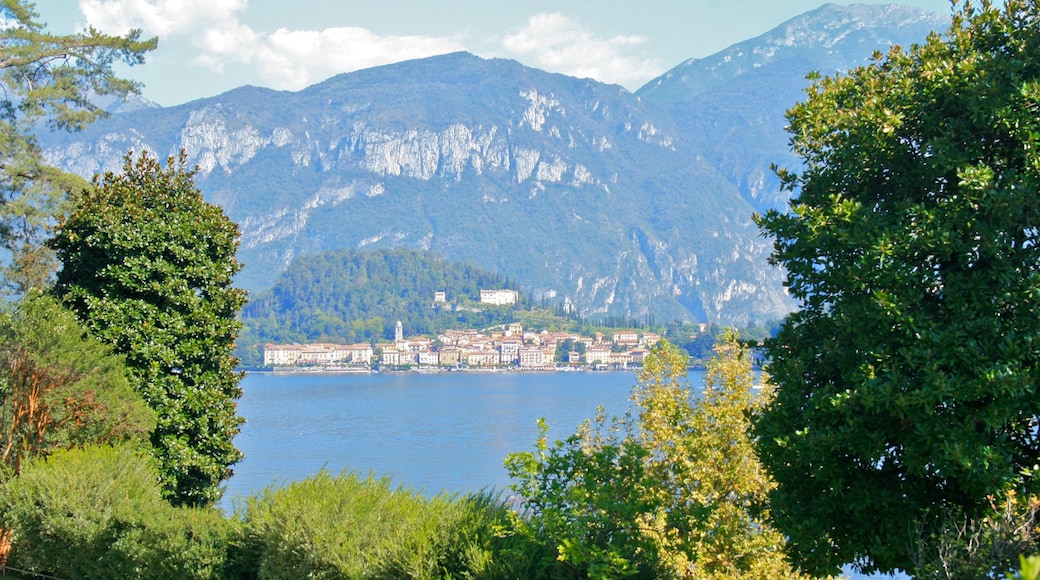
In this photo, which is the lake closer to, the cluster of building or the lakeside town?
the lakeside town

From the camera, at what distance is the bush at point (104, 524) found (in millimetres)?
9164

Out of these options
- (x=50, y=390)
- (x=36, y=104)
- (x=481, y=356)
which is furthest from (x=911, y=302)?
(x=481, y=356)

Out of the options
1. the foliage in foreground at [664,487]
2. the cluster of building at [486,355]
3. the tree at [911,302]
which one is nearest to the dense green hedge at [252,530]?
the foliage in foreground at [664,487]

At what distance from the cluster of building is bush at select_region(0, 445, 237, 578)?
173m

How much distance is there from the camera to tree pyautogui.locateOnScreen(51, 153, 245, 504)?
13.6m

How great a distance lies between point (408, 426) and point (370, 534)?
72.1 metres

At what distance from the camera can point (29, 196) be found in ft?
62.6

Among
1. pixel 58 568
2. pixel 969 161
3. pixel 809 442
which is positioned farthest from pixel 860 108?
pixel 58 568

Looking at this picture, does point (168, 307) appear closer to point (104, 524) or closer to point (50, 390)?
point (50, 390)

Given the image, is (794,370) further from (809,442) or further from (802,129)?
(802,129)

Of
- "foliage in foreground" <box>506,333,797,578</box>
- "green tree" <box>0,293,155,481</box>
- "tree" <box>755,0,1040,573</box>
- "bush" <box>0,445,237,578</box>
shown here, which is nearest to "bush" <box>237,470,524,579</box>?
"foliage in foreground" <box>506,333,797,578</box>

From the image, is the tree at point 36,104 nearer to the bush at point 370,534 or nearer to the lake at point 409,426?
the lake at point 409,426

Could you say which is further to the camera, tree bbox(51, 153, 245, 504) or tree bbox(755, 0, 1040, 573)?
tree bbox(51, 153, 245, 504)

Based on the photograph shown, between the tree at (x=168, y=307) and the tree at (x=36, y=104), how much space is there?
5.23 meters
